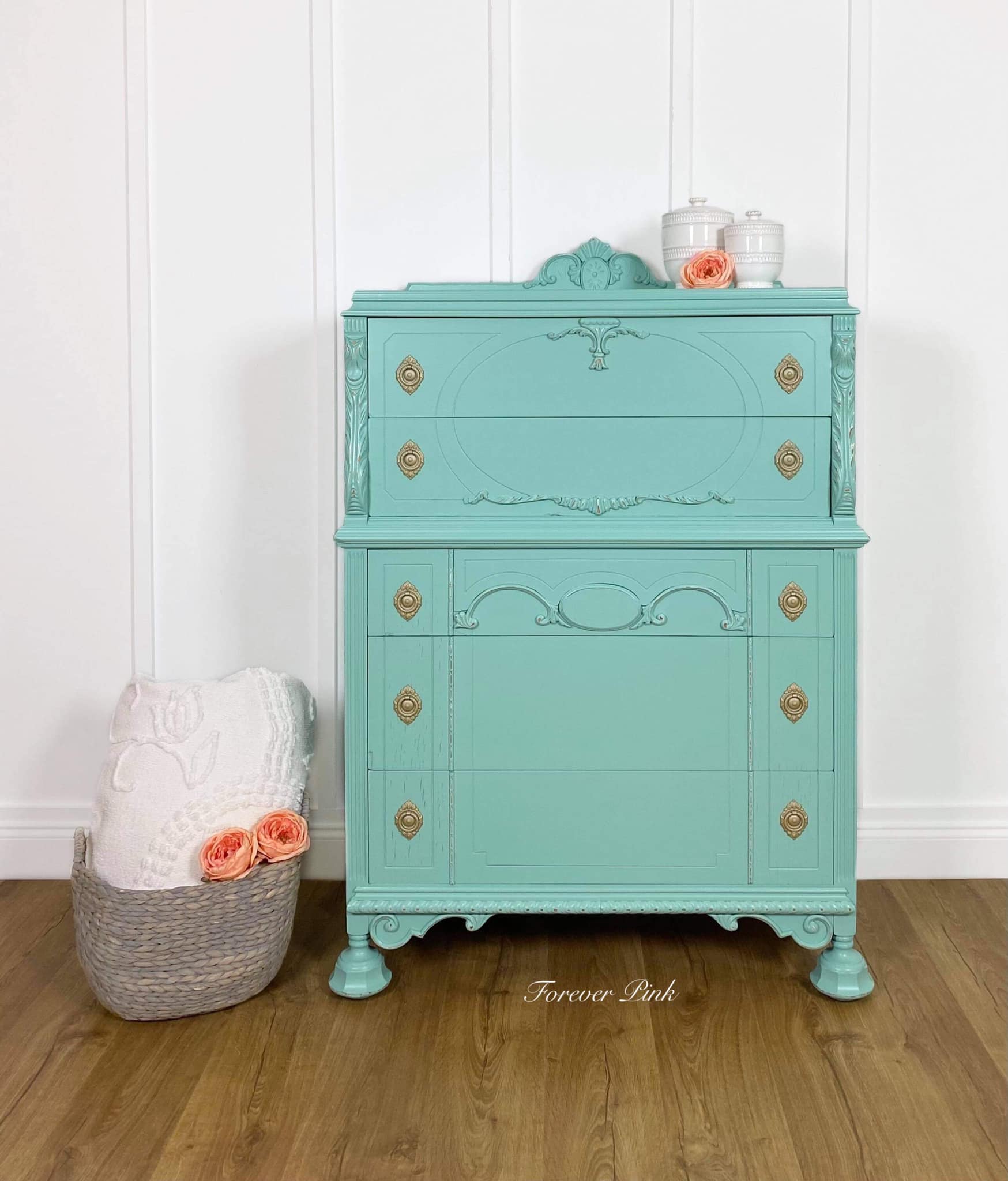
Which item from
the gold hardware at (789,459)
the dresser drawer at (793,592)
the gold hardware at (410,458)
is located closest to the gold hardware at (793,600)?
the dresser drawer at (793,592)

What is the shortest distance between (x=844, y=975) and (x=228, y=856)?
1.21 m

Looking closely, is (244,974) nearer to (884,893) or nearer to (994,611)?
(884,893)

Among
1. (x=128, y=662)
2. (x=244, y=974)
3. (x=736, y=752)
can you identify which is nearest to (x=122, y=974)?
(x=244, y=974)

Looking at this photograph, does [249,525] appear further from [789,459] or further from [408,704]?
[789,459]

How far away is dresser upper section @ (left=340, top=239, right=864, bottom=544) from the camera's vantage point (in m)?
2.17

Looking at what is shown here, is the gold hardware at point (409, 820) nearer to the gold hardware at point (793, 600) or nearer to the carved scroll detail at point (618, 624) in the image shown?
the carved scroll detail at point (618, 624)

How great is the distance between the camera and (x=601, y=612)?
220 cm

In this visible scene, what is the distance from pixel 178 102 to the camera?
2672 mm

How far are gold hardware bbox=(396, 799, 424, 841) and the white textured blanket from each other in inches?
9.7

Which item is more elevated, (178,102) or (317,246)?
(178,102)

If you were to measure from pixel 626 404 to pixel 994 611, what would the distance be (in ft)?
3.90

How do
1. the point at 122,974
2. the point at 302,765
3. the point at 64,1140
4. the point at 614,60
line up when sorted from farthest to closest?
1. the point at 614,60
2. the point at 302,765
3. the point at 122,974
4. the point at 64,1140

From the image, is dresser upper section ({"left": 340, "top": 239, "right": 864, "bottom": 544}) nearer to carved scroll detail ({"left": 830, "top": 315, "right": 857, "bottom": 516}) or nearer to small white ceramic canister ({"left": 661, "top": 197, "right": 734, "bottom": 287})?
carved scroll detail ({"left": 830, "top": 315, "right": 857, "bottom": 516})

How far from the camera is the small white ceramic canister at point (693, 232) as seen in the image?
243cm
